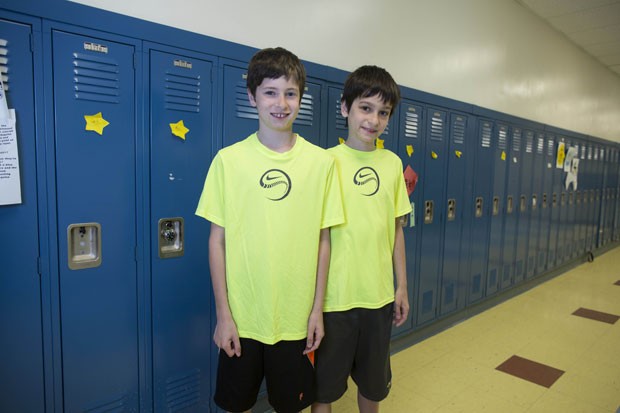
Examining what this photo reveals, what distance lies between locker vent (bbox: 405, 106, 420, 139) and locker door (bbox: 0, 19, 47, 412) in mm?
2275

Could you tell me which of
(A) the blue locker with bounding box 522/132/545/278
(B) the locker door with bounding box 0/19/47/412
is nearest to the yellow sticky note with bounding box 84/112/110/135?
(B) the locker door with bounding box 0/19/47/412

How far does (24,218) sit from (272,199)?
0.90 m

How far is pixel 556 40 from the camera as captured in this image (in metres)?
5.20

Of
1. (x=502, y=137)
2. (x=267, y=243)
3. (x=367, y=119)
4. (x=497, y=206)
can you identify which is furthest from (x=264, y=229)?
(x=502, y=137)

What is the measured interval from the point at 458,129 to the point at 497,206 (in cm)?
110

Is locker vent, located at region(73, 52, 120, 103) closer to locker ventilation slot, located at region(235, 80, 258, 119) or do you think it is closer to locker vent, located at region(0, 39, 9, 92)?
locker vent, located at region(0, 39, 9, 92)

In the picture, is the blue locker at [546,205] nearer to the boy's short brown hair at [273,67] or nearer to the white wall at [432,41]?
the white wall at [432,41]

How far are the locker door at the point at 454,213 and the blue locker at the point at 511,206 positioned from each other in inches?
35.4

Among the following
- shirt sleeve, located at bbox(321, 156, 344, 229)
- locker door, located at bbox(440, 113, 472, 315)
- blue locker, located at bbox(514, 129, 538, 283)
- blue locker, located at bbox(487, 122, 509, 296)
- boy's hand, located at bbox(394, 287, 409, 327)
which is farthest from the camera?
blue locker, located at bbox(514, 129, 538, 283)

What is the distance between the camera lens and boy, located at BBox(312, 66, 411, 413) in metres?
1.52

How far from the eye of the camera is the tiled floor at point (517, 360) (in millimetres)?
2352

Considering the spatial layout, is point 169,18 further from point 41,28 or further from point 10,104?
point 10,104

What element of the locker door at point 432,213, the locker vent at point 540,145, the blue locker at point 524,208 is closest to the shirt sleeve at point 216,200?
the locker door at point 432,213

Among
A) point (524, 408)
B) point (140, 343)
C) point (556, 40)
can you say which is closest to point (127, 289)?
point (140, 343)
